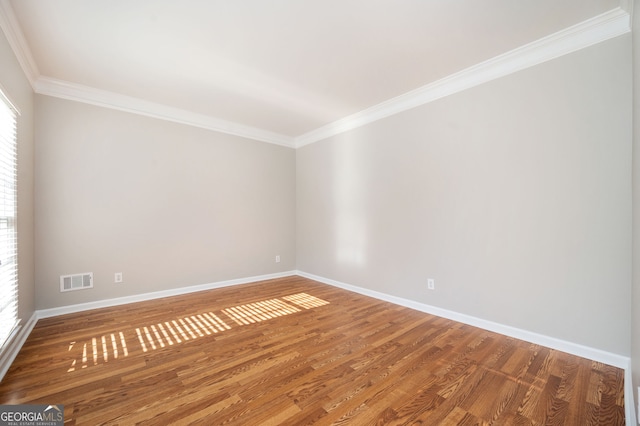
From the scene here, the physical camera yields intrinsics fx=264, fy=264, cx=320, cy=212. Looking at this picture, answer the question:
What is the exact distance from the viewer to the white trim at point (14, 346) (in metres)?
1.90

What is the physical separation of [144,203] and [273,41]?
2719 mm

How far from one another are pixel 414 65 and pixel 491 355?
2757 mm

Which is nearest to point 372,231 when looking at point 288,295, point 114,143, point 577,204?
point 288,295

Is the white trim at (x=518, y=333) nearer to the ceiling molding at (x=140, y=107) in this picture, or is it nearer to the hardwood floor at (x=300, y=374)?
the hardwood floor at (x=300, y=374)

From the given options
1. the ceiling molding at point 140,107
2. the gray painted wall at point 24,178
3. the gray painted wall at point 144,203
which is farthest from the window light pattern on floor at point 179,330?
the ceiling molding at point 140,107

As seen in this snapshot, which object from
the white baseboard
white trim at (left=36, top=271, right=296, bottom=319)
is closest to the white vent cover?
white trim at (left=36, top=271, right=296, bottom=319)

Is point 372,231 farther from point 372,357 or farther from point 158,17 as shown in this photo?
point 158,17

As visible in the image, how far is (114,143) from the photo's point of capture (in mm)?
3385

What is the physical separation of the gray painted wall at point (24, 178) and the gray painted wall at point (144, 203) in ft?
0.59

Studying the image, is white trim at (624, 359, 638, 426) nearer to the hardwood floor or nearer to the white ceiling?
the hardwood floor

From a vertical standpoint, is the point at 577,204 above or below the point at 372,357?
above
